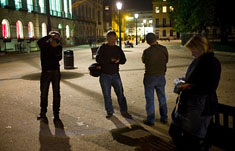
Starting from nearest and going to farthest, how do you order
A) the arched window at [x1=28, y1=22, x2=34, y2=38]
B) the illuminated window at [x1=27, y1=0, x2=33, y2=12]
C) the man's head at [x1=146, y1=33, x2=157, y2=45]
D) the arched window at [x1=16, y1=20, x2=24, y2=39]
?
1. the man's head at [x1=146, y1=33, x2=157, y2=45]
2. the arched window at [x1=16, y1=20, x2=24, y2=39]
3. the arched window at [x1=28, y1=22, x2=34, y2=38]
4. the illuminated window at [x1=27, y1=0, x2=33, y2=12]

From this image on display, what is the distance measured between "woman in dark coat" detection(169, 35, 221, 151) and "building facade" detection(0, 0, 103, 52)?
19.3 metres

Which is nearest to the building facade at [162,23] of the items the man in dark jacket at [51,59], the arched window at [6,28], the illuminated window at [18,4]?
the illuminated window at [18,4]

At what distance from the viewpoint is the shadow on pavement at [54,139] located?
449cm

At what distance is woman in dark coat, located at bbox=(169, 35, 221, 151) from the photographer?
303 centimetres

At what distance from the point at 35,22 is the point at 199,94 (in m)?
39.8

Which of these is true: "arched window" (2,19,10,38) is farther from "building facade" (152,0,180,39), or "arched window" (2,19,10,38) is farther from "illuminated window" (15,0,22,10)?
"building facade" (152,0,180,39)

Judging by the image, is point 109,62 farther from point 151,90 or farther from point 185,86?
point 185,86

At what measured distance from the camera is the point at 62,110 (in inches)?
271

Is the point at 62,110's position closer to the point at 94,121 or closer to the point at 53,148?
the point at 94,121

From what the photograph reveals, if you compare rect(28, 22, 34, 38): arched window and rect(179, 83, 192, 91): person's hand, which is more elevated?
rect(28, 22, 34, 38): arched window

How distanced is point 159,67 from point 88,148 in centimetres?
203

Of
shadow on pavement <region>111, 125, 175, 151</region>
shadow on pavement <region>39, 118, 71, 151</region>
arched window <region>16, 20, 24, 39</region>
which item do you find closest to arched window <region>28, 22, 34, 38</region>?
arched window <region>16, 20, 24, 39</region>

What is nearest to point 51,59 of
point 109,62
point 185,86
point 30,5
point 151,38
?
point 109,62

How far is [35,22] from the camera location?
39969 mm
